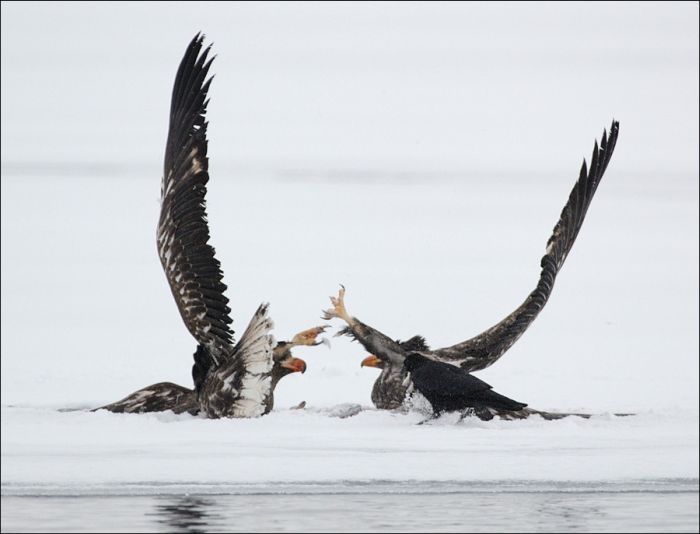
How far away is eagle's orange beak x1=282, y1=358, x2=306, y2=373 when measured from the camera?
9.47 meters

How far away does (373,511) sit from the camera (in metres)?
7.45

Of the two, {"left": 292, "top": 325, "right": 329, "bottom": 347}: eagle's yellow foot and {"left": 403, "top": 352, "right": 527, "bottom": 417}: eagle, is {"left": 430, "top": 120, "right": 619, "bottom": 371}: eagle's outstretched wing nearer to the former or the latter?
{"left": 403, "top": 352, "right": 527, "bottom": 417}: eagle

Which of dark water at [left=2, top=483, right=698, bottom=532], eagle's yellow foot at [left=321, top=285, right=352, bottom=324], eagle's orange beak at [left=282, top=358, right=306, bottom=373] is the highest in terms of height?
eagle's yellow foot at [left=321, top=285, right=352, bottom=324]

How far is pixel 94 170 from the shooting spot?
20766 millimetres

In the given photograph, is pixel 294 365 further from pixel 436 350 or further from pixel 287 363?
pixel 436 350

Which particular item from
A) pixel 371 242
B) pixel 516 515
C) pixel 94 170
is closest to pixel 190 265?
pixel 516 515

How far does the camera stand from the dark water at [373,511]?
23.0 ft

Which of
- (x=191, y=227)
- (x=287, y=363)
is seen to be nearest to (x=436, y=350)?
(x=287, y=363)

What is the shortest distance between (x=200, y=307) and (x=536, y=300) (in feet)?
7.73

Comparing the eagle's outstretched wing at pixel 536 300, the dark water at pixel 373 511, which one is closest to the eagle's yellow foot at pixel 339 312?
the eagle's outstretched wing at pixel 536 300

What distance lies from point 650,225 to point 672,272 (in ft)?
6.61

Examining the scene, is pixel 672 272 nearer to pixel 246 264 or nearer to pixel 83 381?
pixel 246 264

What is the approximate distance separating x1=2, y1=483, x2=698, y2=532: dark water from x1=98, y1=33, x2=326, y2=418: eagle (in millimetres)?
1541

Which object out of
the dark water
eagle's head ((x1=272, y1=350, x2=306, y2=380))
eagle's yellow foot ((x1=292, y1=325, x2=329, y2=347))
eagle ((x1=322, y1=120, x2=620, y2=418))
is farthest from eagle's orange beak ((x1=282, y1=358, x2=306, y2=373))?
the dark water
